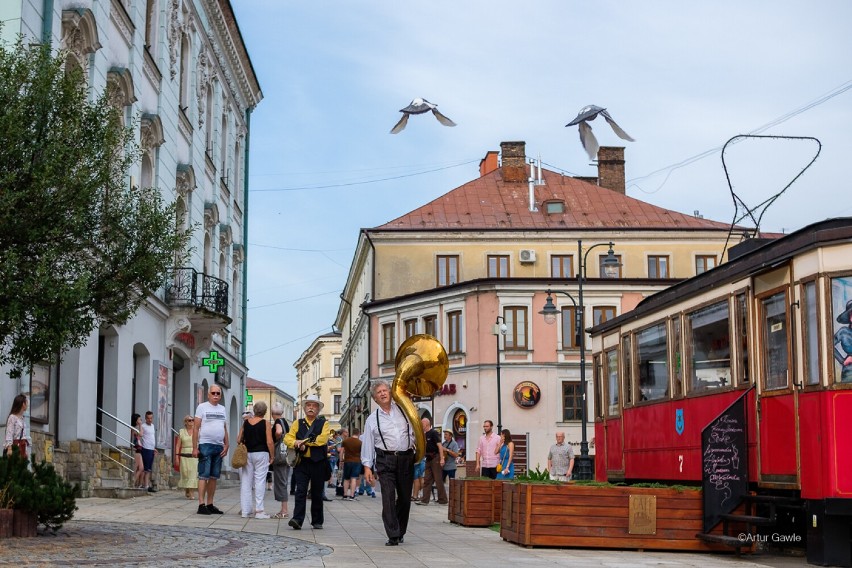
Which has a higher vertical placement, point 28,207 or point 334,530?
point 28,207

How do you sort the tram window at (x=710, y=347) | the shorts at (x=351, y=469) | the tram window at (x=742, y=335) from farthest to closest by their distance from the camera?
the shorts at (x=351, y=469), the tram window at (x=710, y=347), the tram window at (x=742, y=335)

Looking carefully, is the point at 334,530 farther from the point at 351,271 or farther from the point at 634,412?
the point at 351,271

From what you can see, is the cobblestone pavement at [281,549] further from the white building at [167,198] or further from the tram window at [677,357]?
the white building at [167,198]

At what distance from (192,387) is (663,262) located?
107 feet

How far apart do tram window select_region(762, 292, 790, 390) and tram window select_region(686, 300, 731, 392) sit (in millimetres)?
981

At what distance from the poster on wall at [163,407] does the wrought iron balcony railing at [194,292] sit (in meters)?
1.81

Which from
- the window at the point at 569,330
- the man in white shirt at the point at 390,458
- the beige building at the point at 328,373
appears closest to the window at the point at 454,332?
the window at the point at 569,330

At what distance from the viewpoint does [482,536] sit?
15516 mm

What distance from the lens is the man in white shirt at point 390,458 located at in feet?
44.7

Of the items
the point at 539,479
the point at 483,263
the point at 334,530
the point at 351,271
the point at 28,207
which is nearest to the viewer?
the point at 28,207

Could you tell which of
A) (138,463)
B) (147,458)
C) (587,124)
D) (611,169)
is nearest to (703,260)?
(611,169)

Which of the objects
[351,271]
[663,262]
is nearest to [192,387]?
[663,262]

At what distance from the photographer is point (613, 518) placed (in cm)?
1329

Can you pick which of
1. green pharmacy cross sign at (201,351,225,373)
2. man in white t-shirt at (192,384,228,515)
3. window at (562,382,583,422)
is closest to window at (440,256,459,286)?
window at (562,382,583,422)
